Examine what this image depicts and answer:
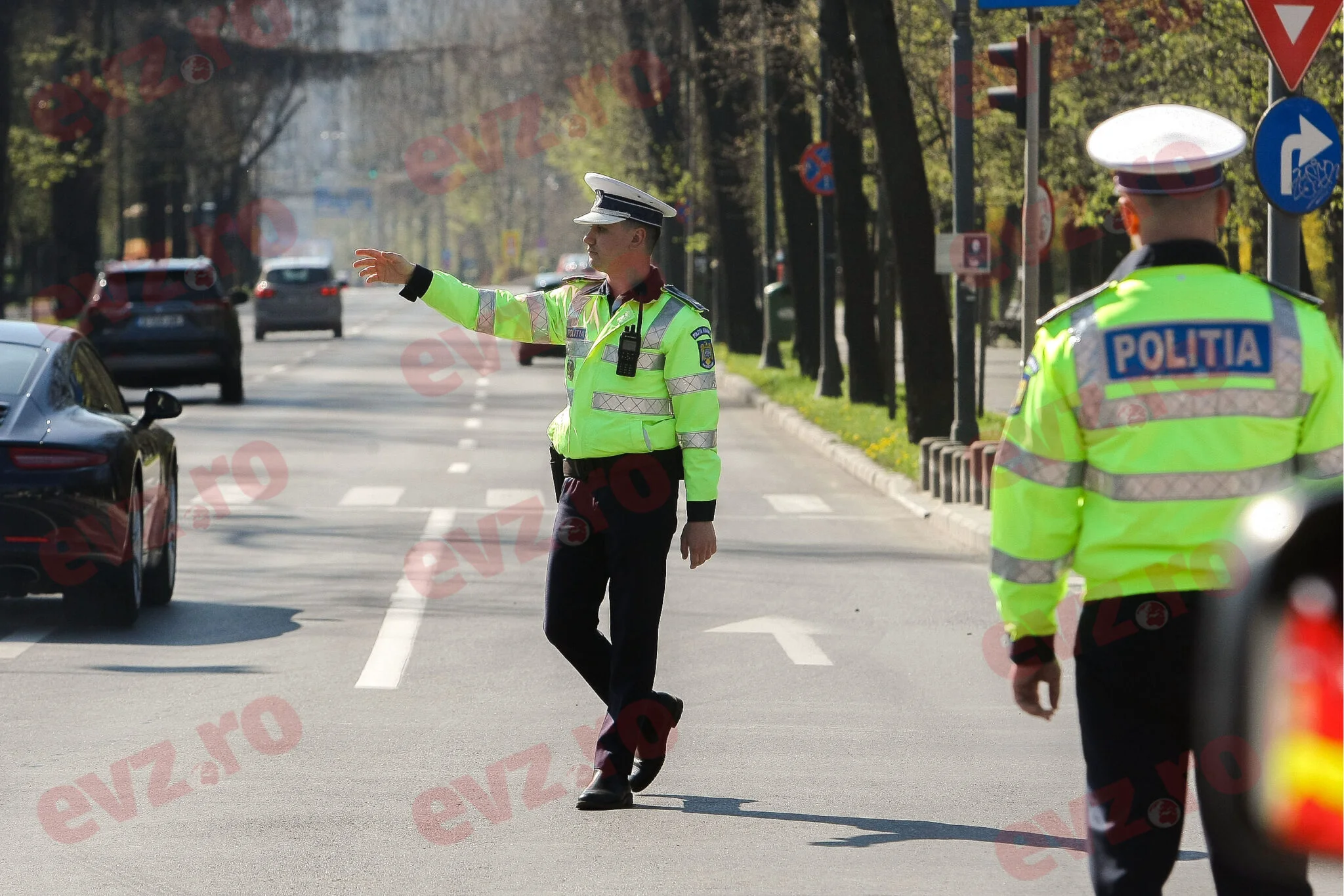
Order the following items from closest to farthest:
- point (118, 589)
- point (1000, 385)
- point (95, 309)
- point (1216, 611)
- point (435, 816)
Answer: point (1216, 611), point (435, 816), point (118, 589), point (95, 309), point (1000, 385)

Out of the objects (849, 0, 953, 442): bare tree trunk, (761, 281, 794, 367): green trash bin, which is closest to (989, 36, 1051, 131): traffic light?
(849, 0, 953, 442): bare tree trunk

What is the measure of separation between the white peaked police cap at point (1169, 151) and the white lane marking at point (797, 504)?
44.0 ft

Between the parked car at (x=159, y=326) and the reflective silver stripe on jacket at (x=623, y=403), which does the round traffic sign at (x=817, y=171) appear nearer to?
the parked car at (x=159, y=326)

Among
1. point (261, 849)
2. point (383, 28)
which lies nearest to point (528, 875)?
point (261, 849)

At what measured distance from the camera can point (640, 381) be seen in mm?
7094

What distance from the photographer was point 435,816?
7031 millimetres

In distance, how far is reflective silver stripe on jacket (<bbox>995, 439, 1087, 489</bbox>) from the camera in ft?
14.5

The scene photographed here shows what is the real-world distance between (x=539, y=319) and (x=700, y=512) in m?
0.76

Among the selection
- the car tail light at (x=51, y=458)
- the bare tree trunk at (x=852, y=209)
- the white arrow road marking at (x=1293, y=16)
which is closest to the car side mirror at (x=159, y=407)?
the car tail light at (x=51, y=458)

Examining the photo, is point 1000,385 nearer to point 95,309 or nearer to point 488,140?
point 95,309

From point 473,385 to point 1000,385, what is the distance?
8.55 metres

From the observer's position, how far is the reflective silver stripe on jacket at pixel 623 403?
7.08 meters

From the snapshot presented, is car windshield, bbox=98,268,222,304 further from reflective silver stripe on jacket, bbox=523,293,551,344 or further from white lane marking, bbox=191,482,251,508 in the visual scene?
reflective silver stripe on jacket, bbox=523,293,551,344

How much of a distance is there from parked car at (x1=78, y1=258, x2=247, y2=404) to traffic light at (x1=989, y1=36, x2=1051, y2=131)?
47.1ft
